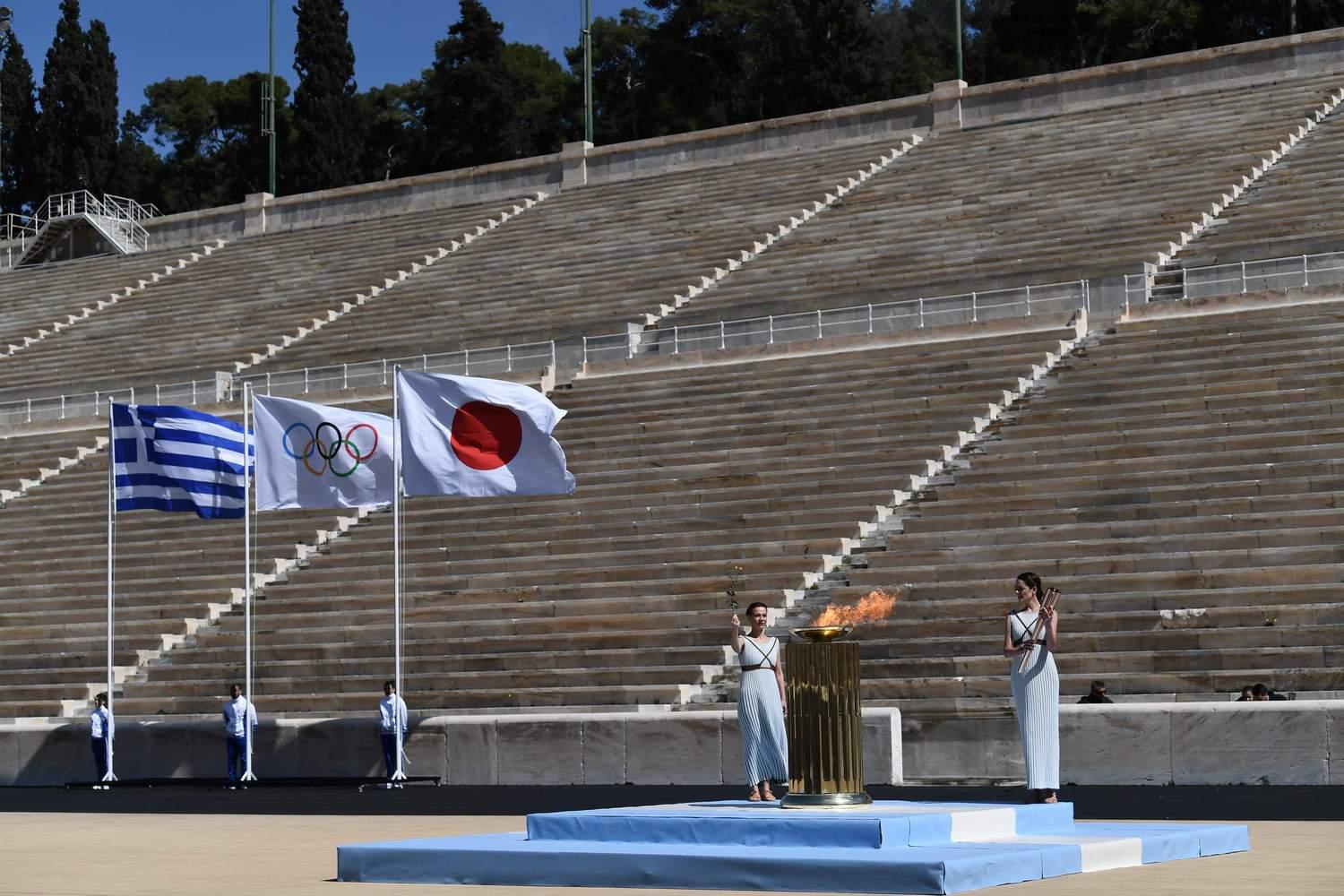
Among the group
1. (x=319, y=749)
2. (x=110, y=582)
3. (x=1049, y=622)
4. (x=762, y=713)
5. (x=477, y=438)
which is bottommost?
(x=319, y=749)

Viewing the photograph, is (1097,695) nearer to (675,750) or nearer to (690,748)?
(690,748)

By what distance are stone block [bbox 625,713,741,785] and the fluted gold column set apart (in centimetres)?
627

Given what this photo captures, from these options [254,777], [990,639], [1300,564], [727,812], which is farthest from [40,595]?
[727,812]

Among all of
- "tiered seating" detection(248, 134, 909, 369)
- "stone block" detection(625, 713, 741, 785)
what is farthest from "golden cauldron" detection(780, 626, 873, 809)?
"tiered seating" detection(248, 134, 909, 369)

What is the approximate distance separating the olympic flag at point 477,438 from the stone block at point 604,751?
7.17ft

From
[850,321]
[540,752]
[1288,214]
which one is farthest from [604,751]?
[1288,214]

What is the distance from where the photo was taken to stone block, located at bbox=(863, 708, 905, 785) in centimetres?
1616

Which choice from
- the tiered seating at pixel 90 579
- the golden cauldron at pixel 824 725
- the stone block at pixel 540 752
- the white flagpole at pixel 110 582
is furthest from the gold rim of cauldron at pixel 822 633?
the tiered seating at pixel 90 579

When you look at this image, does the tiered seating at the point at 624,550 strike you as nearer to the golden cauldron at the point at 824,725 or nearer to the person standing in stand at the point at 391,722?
the person standing in stand at the point at 391,722

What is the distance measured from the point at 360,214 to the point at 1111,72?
18317mm

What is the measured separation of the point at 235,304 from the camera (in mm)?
40844

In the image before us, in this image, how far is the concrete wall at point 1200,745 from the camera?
48.8ft

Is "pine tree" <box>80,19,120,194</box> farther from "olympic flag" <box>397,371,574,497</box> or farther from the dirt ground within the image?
the dirt ground

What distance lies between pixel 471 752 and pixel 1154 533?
23.5 feet
